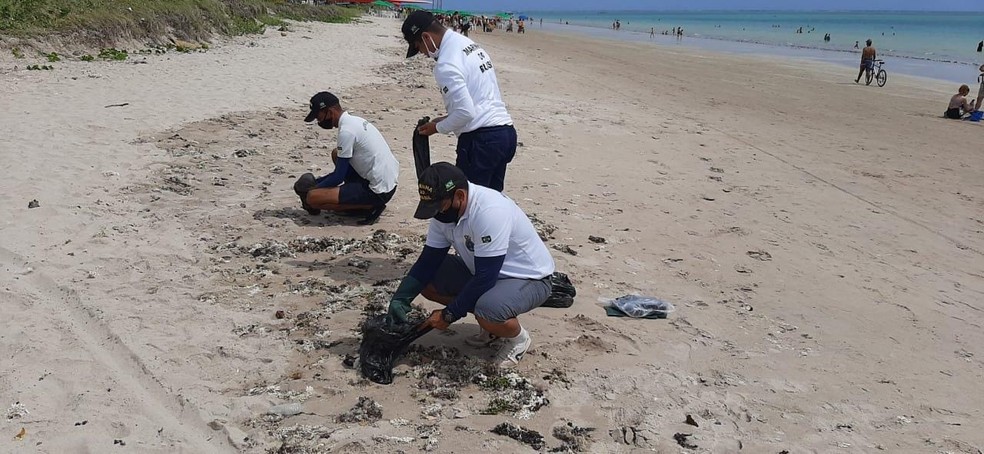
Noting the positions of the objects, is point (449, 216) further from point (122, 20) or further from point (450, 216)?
point (122, 20)

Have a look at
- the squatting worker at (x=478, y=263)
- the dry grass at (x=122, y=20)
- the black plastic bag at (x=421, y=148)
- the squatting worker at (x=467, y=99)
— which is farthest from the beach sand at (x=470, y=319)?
the dry grass at (x=122, y=20)

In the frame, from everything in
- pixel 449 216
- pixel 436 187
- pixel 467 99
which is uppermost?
pixel 467 99

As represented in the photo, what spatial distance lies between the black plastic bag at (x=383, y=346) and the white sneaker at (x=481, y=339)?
51cm

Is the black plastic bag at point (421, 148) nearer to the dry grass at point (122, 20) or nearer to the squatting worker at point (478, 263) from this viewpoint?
the squatting worker at point (478, 263)

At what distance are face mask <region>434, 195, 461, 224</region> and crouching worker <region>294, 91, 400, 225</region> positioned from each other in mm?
2353

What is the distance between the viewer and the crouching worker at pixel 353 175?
19.5ft

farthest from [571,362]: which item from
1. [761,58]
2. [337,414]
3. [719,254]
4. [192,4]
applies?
[761,58]

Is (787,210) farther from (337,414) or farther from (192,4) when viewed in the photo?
(192,4)

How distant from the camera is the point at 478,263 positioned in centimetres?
379

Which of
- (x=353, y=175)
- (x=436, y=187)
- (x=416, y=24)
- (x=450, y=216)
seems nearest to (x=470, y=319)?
(x=450, y=216)

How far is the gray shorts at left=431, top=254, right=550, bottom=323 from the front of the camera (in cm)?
391

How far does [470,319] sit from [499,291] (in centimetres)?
86

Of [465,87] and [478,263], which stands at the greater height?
[465,87]

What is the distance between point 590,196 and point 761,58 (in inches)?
1085
